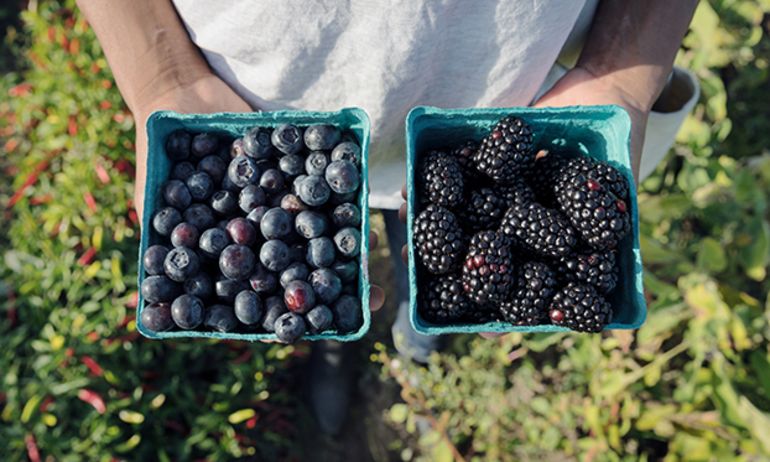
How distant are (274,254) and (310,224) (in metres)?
0.10

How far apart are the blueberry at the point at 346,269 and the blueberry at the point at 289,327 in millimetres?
136

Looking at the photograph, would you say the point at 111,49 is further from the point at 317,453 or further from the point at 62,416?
the point at 317,453

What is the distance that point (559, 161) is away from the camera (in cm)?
140

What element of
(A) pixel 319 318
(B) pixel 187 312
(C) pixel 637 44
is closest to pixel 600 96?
(C) pixel 637 44

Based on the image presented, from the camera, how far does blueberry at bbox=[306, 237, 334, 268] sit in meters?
1.31

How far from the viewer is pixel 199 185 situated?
4.47 feet

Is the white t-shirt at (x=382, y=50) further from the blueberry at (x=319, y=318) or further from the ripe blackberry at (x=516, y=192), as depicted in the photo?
the blueberry at (x=319, y=318)

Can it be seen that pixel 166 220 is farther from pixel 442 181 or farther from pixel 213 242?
pixel 442 181

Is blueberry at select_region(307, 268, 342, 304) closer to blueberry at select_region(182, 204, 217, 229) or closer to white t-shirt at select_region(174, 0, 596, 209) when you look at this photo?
blueberry at select_region(182, 204, 217, 229)

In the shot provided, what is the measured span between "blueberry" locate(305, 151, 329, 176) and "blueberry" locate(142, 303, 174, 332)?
0.42 metres

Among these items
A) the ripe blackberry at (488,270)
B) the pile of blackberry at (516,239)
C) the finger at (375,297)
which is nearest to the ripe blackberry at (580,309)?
the pile of blackberry at (516,239)

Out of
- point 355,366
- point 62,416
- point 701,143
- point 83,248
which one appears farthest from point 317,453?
point 701,143

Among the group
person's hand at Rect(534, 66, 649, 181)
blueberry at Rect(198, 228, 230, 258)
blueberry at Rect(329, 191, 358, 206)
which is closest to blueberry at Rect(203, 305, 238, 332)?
blueberry at Rect(198, 228, 230, 258)

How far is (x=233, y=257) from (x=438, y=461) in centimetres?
139
